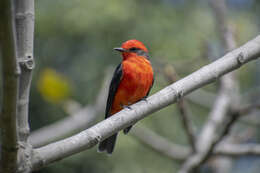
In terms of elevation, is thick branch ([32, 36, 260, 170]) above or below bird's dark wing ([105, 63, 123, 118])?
above

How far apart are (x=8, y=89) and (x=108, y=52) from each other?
222 inches

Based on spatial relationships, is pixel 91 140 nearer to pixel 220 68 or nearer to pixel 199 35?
pixel 220 68

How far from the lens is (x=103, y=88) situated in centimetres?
578

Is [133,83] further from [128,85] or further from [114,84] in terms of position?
[114,84]

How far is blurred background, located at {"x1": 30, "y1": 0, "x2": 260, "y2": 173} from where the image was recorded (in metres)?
6.72

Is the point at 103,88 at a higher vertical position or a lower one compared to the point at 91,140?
lower

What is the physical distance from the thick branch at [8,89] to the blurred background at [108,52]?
4.60 metres

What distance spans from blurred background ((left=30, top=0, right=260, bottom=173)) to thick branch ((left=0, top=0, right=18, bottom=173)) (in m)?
4.60

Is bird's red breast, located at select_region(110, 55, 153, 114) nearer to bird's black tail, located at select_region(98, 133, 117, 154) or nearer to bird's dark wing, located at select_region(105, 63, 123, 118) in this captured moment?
bird's dark wing, located at select_region(105, 63, 123, 118)

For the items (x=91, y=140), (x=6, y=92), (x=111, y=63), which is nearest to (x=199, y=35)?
(x=111, y=63)

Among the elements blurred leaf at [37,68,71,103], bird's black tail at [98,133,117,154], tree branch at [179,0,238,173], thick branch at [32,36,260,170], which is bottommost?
blurred leaf at [37,68,71,103]

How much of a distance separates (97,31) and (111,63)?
0.64 metres

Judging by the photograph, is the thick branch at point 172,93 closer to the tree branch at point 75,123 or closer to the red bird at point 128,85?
the red bird at point 128,85

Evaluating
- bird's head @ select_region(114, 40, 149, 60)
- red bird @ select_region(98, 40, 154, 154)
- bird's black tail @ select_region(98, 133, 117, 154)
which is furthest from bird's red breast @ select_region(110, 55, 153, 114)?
bird's black tail @ select_region(98, 133, 117, 154)
